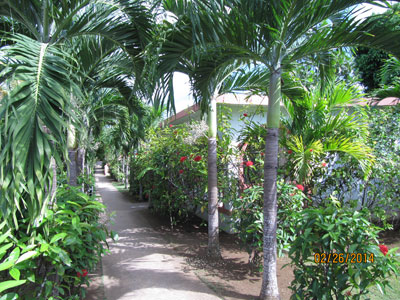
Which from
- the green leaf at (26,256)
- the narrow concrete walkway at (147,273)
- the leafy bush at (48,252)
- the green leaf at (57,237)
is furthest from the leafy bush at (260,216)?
the green leaf at (26,256)

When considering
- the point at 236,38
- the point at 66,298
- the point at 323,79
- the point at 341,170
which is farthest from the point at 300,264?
the point at 341,170

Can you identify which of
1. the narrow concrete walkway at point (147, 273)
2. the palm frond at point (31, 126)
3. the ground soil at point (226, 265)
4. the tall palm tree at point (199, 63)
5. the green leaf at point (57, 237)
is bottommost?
the ground soil at point (226, 265)

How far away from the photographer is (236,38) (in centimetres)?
362

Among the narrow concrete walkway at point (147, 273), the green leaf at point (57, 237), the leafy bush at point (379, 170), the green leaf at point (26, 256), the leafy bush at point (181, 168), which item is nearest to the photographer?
the green leaf at point (26, 256)

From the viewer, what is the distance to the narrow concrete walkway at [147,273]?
395 cm

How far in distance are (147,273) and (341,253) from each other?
10.6ft

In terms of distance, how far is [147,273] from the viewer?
4.71 metres

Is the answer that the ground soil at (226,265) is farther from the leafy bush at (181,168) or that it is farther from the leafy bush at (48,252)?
the leafy bush at (48,252)

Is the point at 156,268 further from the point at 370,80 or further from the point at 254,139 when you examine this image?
the point at 370,80

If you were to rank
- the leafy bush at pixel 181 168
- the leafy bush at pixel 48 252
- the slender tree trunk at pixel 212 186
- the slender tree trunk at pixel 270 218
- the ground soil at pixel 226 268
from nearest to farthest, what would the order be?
the leafy bush at pixel 48 252
the slender tree trunk at pixel 270 218
the ground soil at pixel 226 268
the slender tree trunk at pixel 212 186
the leafy bush at pixel 181 168

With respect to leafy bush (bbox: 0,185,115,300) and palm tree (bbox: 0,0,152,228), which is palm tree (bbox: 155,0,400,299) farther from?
leafy bush (bbox: 0,185,115,300)

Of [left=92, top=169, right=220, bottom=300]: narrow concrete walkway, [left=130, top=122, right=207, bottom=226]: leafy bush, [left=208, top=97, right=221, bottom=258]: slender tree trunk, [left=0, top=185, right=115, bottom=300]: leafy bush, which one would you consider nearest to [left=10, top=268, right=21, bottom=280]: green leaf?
[left=0, top=185, right=115, bottom=300]: leafy bush
